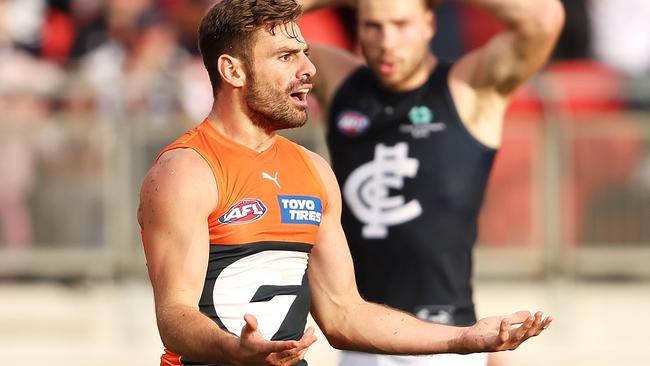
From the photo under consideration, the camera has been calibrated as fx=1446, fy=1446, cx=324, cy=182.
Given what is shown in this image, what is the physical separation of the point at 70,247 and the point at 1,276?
25.0 inches

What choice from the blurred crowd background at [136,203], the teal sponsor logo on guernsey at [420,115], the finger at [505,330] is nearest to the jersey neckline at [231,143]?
the finger at [505,330]

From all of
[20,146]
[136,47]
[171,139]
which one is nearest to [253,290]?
[171,139]

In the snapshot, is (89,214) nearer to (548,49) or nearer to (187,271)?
(548,49)

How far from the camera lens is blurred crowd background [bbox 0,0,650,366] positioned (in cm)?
1159

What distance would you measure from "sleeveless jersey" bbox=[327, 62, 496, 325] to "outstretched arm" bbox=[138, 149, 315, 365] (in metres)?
2.16

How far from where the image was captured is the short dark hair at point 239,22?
16.4 ft

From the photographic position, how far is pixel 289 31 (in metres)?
5.12

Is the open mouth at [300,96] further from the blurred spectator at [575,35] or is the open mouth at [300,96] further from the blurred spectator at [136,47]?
the blurred spectator at [575,35]

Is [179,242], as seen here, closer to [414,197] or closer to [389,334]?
[389,334]

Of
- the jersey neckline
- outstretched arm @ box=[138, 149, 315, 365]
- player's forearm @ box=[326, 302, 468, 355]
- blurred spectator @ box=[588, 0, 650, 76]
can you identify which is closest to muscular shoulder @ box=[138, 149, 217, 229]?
outstretched arm @ box=[138, 149, 315, 365]

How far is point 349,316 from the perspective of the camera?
543 centimetres

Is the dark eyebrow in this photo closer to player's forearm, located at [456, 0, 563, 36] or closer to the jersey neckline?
the jersey neckline

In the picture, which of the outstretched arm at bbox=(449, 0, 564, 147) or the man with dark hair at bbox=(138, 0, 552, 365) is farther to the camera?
the outstretched arm at bbox=(449, 0, 564, 147)

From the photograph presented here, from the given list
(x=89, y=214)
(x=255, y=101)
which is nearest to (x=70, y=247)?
(x=89, y=214)
